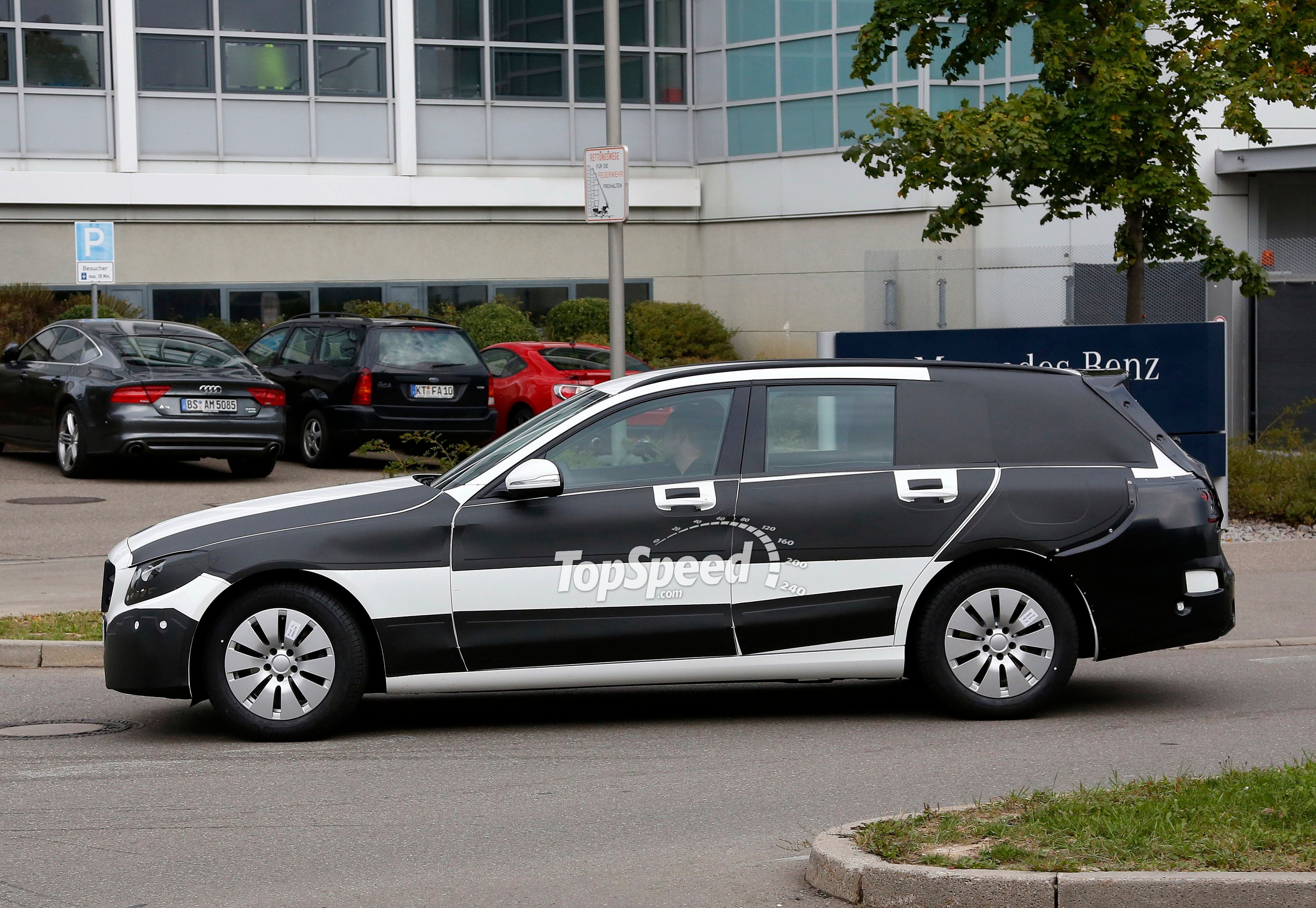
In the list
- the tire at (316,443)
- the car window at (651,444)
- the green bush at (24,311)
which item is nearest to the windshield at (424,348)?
the tire at (316,443)

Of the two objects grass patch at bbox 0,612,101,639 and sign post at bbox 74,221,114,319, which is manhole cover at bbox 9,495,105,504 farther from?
grass patch at bbox 0,612,101,639

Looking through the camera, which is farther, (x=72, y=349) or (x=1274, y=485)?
(x=72, y=349)

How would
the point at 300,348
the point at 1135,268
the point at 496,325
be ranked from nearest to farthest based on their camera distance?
the point at 1135,268 → the point at 300,348 → the point at 496,325

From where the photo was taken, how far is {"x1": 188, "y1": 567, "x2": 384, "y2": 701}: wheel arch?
292 inches

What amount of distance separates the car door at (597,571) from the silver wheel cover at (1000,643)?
1.07 metres

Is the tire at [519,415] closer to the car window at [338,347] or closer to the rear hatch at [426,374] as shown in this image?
the rear hatch at [426,374]

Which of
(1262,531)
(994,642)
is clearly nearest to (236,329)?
(1262,531)

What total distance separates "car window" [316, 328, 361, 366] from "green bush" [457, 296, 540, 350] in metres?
9.60

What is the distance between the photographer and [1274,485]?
51.3 ft

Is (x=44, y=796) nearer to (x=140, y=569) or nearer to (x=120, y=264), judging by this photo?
(x=140, y=569)

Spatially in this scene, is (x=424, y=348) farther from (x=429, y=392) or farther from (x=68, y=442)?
(x=68, y=442)

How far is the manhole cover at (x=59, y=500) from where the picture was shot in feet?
54.1

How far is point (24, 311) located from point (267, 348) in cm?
869

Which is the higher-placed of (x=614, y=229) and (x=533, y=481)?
(x=614, y=229)
